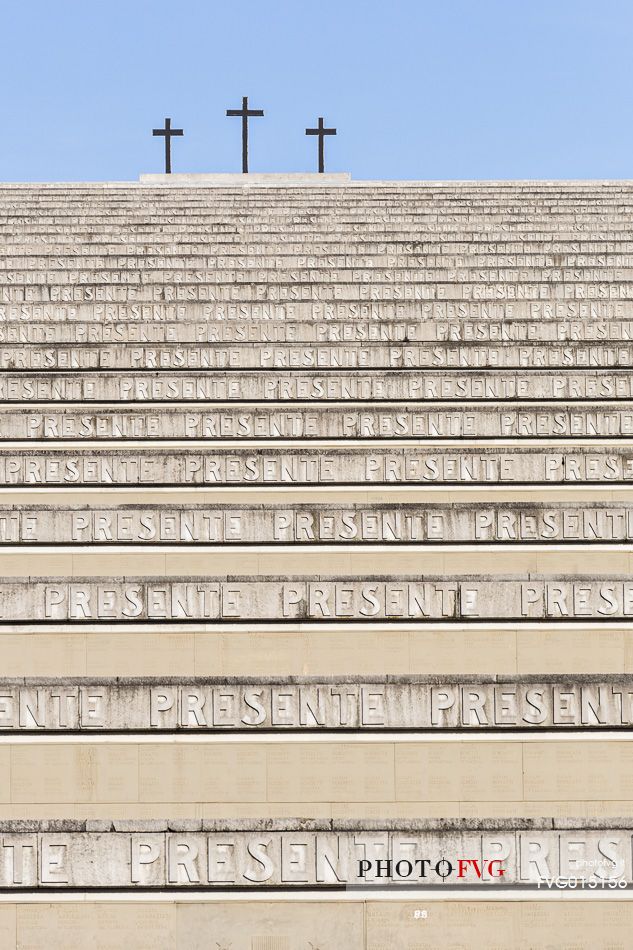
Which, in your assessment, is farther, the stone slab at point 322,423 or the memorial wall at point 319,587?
the stone slab at point 322,423

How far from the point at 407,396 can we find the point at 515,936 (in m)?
7.43

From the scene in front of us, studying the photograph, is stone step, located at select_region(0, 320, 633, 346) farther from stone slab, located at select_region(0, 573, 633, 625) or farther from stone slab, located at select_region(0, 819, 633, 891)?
stone slab, located at select_region(0, 819, 633, 891)

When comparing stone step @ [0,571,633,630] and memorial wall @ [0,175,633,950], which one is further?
stone step @ [0,571,633,630]

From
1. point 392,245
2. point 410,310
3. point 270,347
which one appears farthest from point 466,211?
point 270,347

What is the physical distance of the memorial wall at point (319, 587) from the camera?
255 inches

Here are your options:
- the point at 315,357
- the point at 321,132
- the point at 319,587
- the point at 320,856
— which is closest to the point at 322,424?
the point at 315,357

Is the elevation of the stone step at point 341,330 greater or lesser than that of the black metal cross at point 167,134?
lesser

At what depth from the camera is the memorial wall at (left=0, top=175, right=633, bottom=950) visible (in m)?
6.48

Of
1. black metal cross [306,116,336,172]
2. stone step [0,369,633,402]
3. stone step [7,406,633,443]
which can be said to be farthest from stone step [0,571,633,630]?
black metal cross [306,116,336,172]

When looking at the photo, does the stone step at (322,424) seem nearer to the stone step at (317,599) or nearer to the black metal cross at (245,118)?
the stone step at (317,599)

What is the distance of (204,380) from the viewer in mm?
12891

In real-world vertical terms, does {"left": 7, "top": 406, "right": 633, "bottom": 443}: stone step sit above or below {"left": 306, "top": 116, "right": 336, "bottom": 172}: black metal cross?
below

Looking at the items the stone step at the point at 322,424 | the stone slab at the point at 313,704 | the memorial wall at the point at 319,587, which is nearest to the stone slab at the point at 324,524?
the memorial wall at the point at 319,587

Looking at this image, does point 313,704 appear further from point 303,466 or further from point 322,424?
point 322,424
